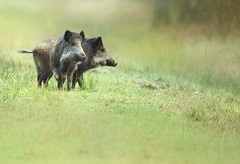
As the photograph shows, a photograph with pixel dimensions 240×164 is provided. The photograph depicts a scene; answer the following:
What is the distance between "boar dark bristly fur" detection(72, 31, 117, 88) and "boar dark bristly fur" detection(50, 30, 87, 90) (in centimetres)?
44

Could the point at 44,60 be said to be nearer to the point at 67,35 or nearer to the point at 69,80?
the point at 69,80

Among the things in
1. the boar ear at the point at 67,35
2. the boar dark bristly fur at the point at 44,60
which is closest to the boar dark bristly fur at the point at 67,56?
the boar ear at the point at 67,35

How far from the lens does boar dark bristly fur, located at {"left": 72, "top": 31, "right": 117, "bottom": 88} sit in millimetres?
10141

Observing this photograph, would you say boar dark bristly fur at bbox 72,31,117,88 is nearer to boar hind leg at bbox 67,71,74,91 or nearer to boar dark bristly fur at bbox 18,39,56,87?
boar hind leg at bbox 67,71,74,91

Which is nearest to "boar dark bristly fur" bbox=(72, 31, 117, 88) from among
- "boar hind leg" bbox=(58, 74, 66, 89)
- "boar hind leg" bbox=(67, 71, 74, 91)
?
"boar hind leg" bbox=(67, 71, 74, 91)

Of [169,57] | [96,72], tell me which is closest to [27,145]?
[96,72]

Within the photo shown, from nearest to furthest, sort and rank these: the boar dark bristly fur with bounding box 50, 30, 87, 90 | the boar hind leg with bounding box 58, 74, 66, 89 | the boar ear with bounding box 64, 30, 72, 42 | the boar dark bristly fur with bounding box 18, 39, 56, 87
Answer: the boar dark bristly fur with bounding box 50, 30, 87, 90 < the boar ear with bounding box 64, 30, 72, 42 < the boar hind leg with bounding box 58, 74, 66, 89 < the boar dark bristly fur with bounding box 18, 39, 56, 87

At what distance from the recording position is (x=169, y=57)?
14.6 metres

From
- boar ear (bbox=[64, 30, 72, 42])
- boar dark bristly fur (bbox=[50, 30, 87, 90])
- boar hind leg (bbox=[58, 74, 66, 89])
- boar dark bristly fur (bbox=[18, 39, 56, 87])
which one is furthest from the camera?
boar dark bristly fur (bbox=[18, 39, 56, 87])

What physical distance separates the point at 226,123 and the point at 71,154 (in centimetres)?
282

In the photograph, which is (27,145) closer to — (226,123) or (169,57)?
(226,123)

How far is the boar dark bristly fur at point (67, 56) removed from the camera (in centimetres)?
934

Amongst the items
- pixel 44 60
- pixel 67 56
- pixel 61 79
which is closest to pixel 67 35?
pixel 67 56

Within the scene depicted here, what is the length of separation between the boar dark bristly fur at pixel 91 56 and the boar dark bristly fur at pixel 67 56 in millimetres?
436
